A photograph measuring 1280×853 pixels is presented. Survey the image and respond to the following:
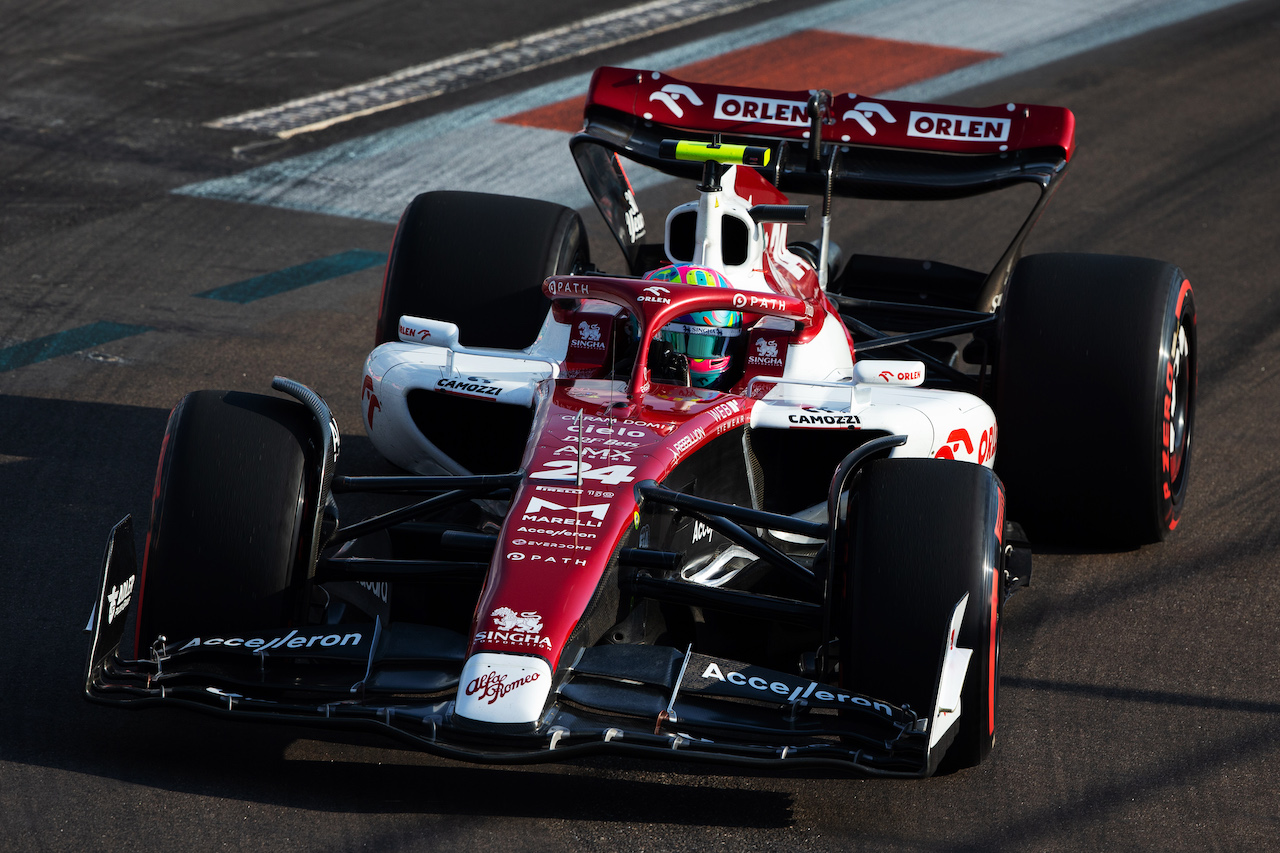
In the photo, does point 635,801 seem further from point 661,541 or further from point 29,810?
point 29,810

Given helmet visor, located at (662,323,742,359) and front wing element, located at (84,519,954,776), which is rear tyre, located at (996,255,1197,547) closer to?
helmet visor, located at (662,323,742,359)

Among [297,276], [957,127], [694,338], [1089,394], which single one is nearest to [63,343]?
[297,276]

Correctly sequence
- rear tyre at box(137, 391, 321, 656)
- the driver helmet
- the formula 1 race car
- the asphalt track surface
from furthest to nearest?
the driver helmet
rear tyre at box(137, 391, 321, 656)
the asphalt track surface
the formula 1 race car

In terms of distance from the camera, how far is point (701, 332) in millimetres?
5996

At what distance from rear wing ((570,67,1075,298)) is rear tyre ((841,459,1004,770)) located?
2732 millimetres

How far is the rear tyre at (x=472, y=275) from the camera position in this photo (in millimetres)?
7059

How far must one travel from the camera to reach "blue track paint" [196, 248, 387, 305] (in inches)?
375

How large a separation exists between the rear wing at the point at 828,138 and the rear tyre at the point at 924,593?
8.96 feet

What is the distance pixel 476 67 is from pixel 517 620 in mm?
10853

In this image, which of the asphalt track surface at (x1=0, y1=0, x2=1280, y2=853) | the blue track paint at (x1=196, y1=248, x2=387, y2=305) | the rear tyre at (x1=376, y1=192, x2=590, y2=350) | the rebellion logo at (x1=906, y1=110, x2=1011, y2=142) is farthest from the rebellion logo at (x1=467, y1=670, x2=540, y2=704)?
the blue track paint at (x1=196, y1=248, x2=387, y2=305)

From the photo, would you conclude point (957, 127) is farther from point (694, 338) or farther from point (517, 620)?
point (517, 620)

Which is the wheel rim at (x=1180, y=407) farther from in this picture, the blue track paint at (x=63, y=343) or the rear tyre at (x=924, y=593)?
the blue track paint at (x=63, y=343)

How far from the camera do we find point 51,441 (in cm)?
735

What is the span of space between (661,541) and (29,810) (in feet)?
6.70
